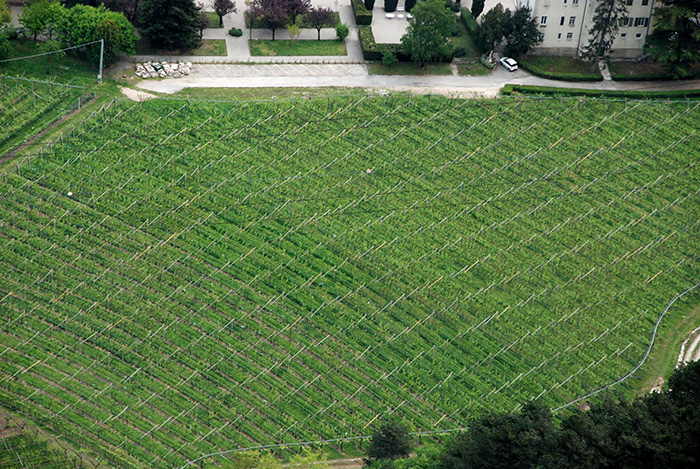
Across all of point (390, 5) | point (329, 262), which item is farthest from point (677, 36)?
point (329, 262)

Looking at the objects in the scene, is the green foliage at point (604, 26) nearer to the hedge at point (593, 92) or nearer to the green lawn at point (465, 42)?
the hedge at point (593, 92)

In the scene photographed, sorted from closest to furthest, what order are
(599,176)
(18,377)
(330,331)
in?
(18,377) → (330,331) → (599,176)

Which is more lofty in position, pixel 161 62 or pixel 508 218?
pixel 161 62

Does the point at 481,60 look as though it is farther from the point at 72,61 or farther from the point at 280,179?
the point at 72,61

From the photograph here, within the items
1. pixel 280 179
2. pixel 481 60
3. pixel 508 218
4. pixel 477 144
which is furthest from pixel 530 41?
pixel 280 179

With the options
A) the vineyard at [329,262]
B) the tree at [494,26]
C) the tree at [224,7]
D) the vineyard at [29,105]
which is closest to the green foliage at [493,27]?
the tree at [494,26]

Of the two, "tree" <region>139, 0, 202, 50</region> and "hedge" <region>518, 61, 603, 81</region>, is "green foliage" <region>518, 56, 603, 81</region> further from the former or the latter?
"tree" <region>139, 0, 202, 50</region>

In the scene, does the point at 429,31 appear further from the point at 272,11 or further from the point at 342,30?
the point at 272,11
